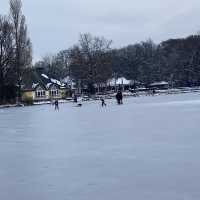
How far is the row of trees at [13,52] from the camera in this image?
2133 inches

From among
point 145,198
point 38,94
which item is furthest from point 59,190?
point 38,94

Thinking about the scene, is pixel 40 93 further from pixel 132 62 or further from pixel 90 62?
pixel 132 62

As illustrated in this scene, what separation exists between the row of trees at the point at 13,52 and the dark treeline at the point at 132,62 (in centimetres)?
2379

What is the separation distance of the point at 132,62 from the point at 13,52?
50198 mm

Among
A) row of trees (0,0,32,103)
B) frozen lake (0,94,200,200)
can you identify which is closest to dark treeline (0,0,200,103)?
row of trees (0,0,32,103)

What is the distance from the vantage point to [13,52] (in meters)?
55.0

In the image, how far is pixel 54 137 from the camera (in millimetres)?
14867

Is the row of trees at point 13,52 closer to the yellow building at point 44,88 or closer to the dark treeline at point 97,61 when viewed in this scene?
the dark treeline at point 97,61

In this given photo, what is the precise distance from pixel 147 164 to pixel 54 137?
21.0 ft

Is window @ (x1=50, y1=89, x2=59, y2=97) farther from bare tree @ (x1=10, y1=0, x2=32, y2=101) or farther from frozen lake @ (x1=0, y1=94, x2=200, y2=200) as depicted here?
frozen lake @ (x1=0, y1=94, x2=200, y2=200)

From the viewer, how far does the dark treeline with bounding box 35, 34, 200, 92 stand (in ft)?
275

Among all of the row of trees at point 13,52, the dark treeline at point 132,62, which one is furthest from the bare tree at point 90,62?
the row of trees at point 13,52

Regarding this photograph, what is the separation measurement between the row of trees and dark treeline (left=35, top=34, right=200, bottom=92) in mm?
23785

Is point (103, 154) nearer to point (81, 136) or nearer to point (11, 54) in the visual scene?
point (81, 136)
